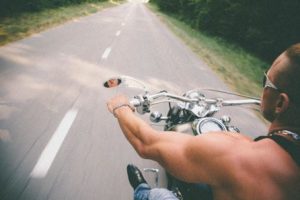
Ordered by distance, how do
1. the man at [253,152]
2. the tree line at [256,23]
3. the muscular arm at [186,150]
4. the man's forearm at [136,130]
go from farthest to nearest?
the tree line at [256,23] → the man's forearm at [136,130] → the muscular arm at [186,150] → the man at [253,152]

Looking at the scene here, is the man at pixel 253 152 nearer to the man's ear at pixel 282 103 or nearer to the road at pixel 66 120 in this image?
the man's ear at pixel 282 103

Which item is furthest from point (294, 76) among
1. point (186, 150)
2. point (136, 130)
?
point (136, 130)

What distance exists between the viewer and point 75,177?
10.7 feet

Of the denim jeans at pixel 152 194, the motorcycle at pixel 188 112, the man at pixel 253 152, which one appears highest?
the man at pixel 253 152

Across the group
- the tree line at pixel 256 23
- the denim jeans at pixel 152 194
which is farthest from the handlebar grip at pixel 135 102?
the tree line at pixel 256 23

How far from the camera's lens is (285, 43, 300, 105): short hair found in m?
1.55

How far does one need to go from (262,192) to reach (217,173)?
9.6 inches

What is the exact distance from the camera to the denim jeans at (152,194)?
2189 mm

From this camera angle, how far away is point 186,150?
1.69 m

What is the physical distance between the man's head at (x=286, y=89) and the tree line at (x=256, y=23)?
48.1 ft

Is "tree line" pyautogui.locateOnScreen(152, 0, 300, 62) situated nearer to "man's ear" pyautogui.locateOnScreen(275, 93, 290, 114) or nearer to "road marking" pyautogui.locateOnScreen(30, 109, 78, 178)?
"road marking" pyautogui.locateOnScreen(30, 109, 78, 178)

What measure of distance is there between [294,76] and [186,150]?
2.47 feet

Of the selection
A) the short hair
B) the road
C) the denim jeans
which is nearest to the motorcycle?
the denim jeans

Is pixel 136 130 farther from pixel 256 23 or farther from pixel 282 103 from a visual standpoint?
pixel 256 23
